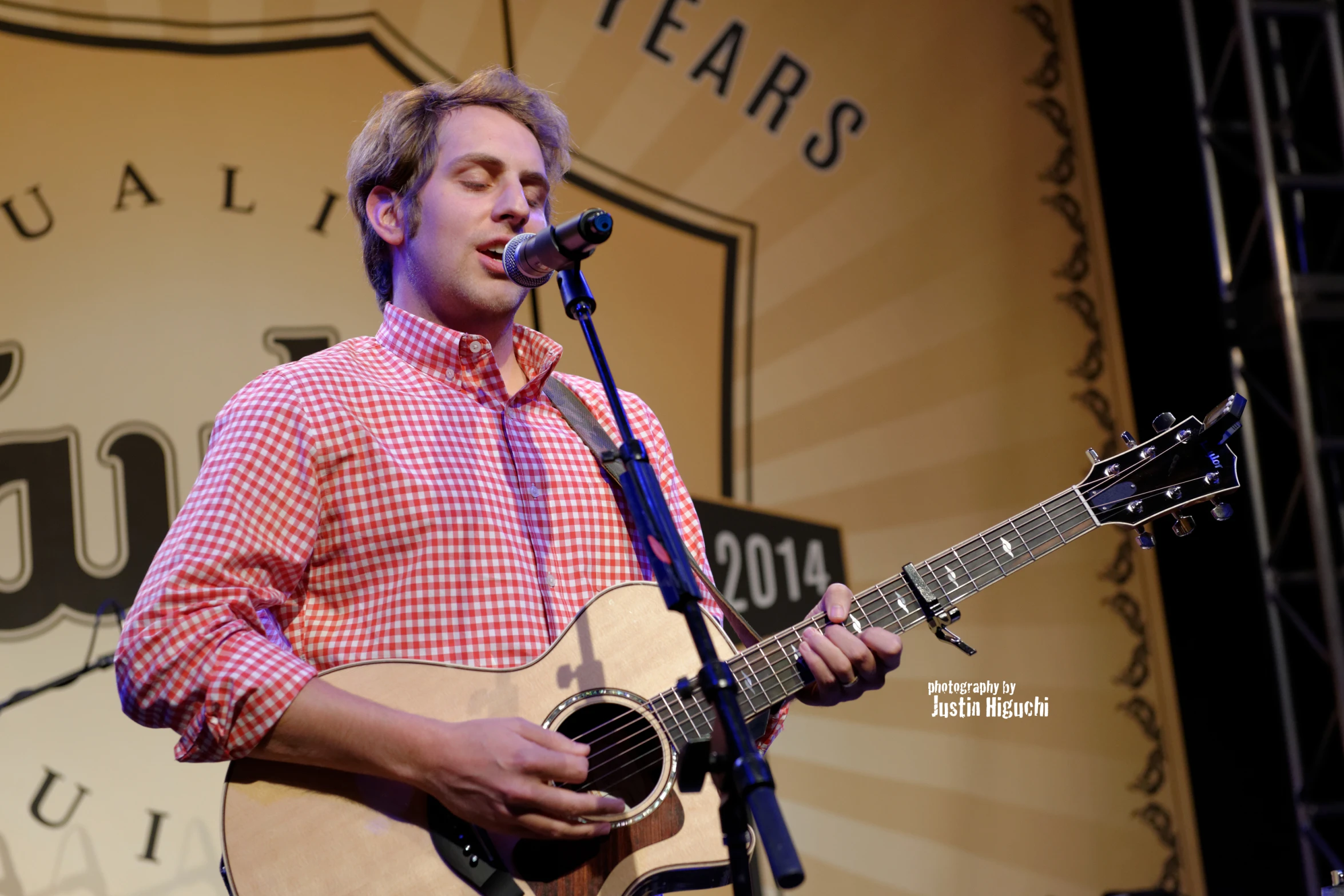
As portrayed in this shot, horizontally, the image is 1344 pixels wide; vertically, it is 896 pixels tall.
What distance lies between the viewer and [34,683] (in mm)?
3020

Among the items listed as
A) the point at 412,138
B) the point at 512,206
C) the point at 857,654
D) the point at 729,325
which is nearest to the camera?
the point at 857,654

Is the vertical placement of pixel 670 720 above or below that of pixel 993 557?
below

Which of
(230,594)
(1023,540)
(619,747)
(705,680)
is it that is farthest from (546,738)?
(1023,540)

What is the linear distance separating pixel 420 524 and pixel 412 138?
83 cm

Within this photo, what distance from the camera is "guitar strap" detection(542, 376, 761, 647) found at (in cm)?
201

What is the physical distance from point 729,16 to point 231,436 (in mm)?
2912

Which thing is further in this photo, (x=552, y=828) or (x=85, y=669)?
(x=85, y=669)

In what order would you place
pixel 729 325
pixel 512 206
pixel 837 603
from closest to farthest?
1. pixel 837 603
2. pixel 512 206
3. pixel 729 325

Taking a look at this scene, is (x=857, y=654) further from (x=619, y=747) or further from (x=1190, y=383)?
(x=1190, y=383)

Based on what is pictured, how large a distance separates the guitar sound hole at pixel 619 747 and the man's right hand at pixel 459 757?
86 millimetres

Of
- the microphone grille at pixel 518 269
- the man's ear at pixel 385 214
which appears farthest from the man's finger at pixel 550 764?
the man's ear at pixel 385 214

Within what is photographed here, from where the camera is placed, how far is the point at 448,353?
2.11 metres

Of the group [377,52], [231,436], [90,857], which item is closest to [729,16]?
[377,52]

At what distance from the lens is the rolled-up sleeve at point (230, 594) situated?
1630 millimetres
